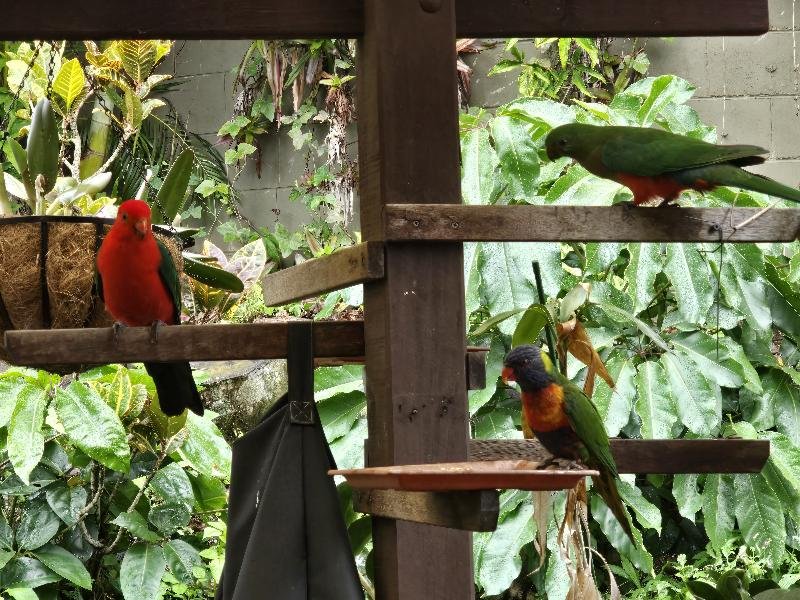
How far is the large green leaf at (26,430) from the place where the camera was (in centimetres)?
280

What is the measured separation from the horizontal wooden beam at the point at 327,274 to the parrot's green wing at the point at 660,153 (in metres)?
0.47

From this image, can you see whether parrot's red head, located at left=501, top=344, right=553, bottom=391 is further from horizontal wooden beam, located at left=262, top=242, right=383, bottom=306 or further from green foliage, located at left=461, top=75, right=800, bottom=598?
green foliage, located at left=461, top=75, right=800, bottom=598

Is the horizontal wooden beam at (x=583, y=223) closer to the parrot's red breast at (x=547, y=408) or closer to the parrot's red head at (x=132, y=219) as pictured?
the parrot's red breast at (x=547, y=408)

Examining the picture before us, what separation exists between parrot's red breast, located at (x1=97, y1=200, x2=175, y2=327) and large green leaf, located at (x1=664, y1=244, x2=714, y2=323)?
135 centimetres

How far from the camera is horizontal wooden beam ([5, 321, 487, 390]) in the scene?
5.58 ft

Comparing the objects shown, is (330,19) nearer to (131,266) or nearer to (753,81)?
(131,266)

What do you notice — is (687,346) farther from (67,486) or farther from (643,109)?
(67,486)

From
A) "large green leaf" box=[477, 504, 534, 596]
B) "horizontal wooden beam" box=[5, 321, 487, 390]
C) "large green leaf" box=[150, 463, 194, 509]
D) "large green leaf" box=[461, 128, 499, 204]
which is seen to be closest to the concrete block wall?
"large green leaf" box=[461, 128, 499, 204]

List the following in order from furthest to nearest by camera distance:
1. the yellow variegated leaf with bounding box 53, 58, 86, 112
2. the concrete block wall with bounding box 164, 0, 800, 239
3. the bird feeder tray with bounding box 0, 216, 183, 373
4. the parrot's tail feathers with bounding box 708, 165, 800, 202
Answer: the concrete block wall with bounding box 164, 0, 800, 239 < the yellow variegated leaf with bounding box 53, 58, 86, 112 < the bird feeder tray with bounding box 0, 216, 183, 373 < the parrot's tail feathers with bounding box 708, 165, 800, 202

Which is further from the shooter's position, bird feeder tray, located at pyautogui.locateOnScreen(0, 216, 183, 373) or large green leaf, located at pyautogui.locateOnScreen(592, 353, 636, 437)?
large green leaf, located at pyautogui.locateOnScreen(592, 353, 636, 437)

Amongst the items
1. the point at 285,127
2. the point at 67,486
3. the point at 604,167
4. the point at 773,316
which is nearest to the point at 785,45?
the point at 773,316

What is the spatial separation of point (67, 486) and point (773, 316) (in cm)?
221

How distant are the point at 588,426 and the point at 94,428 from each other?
5.32 feet

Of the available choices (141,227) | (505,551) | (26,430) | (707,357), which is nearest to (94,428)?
(26,430)
